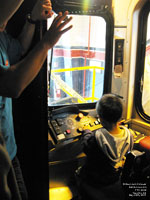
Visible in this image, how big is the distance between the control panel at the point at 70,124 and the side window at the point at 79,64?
36cm

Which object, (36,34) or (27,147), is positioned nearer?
(36,34)

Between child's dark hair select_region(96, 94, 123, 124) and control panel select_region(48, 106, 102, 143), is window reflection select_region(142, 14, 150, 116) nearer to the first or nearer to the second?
control panel select_region(48, 106, 102, 143)

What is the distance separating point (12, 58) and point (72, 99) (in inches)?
55.0

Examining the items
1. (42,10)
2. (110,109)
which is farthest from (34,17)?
(110,109)

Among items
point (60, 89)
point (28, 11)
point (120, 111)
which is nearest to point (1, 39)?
point (28, 11)

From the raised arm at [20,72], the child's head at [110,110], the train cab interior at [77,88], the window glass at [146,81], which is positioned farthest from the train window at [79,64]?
the raised arm at [20,72]

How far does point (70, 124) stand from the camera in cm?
178

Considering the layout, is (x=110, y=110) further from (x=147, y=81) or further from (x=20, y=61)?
(x=147, y=81)

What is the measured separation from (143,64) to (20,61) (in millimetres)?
1783

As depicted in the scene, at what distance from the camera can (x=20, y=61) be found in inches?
35.3

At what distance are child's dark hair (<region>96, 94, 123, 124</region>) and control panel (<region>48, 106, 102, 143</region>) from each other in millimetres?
295

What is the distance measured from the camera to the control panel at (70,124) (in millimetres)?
1643

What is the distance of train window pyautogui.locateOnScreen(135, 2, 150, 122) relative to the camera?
2.16m

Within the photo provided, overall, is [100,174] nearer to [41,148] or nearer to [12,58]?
[41,148]
